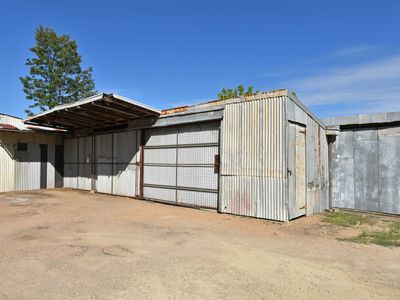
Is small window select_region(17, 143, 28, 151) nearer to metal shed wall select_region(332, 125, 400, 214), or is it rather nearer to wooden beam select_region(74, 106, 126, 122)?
wooden beam select_region(74, 106, 126, 122)

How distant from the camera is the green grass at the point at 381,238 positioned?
6.25 metres

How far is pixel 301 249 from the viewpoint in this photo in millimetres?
5773

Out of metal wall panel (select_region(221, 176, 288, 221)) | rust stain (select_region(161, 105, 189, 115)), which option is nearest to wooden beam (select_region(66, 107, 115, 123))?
rust stain (select_region(161, 105, 189, 115))

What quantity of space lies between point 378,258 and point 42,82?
96.3 ft

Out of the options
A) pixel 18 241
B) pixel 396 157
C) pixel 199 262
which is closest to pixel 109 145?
pixel 18 241

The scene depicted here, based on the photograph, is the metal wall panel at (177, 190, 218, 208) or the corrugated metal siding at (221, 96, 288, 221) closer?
the corrugated metal siding at (221, 96, 288, 221)

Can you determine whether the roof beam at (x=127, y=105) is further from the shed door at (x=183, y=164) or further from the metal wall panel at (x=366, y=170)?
the metal wall panel at (x=366, y=170)

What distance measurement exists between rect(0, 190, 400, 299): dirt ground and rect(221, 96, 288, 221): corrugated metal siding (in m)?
0.69

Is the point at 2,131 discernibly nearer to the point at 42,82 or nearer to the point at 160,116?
the point at 160,116

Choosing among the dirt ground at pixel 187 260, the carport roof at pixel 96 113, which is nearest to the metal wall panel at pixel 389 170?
the dirt ground at pixel 187 260

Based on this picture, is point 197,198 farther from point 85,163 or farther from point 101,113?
point 85,163

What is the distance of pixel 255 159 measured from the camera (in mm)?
8820

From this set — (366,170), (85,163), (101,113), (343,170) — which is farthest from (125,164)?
(366,170)

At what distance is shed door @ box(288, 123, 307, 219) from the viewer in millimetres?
8398
